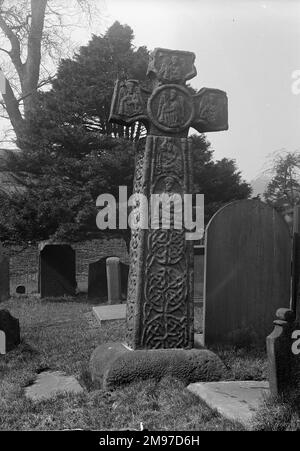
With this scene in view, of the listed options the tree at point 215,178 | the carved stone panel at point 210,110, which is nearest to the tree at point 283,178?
the tree at point 215,178

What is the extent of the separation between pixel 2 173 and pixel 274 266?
456 inches

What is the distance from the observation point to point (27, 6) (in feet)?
59.3

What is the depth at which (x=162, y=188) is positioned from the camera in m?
5.03

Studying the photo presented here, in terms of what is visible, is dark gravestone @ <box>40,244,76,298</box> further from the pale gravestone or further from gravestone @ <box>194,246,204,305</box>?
gravestone @ <box>194,246,204,305</box>

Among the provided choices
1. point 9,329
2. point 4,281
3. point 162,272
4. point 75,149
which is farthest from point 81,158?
point 162,272

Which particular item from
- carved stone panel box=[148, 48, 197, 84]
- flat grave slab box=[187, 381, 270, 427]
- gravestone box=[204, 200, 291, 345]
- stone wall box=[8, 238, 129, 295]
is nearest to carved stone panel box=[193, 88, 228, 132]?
carved stone panel box=[148, 48, 197, 84]

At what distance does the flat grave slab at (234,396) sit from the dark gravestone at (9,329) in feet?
9.46

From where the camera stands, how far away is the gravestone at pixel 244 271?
21.6 ft

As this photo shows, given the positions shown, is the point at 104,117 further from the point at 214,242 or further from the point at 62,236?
the point at 214,242

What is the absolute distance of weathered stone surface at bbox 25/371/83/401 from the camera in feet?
14.9

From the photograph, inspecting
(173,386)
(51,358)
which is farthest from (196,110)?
(51,358)

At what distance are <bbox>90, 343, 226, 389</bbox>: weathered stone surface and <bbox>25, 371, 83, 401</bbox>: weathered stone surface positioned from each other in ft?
0.81

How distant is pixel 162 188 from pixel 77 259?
17.1 metres

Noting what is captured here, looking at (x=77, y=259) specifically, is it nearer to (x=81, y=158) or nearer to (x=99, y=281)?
(x=81, y=158)
